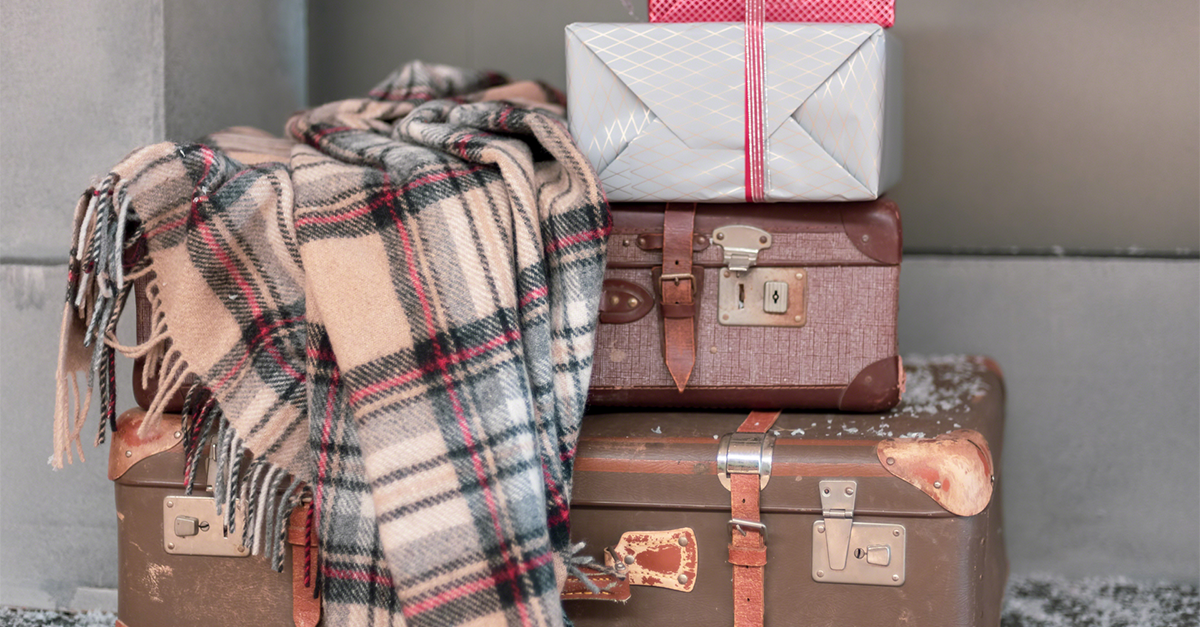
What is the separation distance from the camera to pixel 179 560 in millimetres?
1184

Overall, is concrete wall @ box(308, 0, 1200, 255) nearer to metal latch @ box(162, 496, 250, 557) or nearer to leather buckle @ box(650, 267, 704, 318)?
leather buckle @ box(650, 267, 704, 318)

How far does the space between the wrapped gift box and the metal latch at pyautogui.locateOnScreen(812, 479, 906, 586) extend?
627 millimetres

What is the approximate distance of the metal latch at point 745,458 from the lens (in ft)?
3.56

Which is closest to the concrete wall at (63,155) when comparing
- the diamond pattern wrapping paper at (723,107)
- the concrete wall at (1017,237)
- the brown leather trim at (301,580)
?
the concrete wall at (1017,237)

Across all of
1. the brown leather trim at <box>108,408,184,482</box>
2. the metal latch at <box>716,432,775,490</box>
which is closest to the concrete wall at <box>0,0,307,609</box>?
the brown leather trim at <box>108,408,184,482</box>

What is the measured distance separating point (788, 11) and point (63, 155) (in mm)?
1223

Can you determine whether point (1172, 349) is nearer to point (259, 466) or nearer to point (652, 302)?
point (652, 302)

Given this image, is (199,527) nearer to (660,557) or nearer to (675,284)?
(660,557)

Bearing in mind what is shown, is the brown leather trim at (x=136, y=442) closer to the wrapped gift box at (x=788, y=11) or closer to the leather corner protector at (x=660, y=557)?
the leather corner protector at (x=660, y=557)

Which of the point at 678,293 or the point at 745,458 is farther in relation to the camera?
the point at 678,293

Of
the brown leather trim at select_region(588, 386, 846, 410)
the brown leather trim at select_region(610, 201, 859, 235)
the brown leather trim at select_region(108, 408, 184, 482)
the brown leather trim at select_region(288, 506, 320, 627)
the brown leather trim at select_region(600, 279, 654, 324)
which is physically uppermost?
the brown leather trim at select_region(610, 201, 859, 235)

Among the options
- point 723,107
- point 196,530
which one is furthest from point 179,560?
point 723,107

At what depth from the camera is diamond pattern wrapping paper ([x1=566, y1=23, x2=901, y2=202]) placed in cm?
111

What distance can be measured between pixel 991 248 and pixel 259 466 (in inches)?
54.0
